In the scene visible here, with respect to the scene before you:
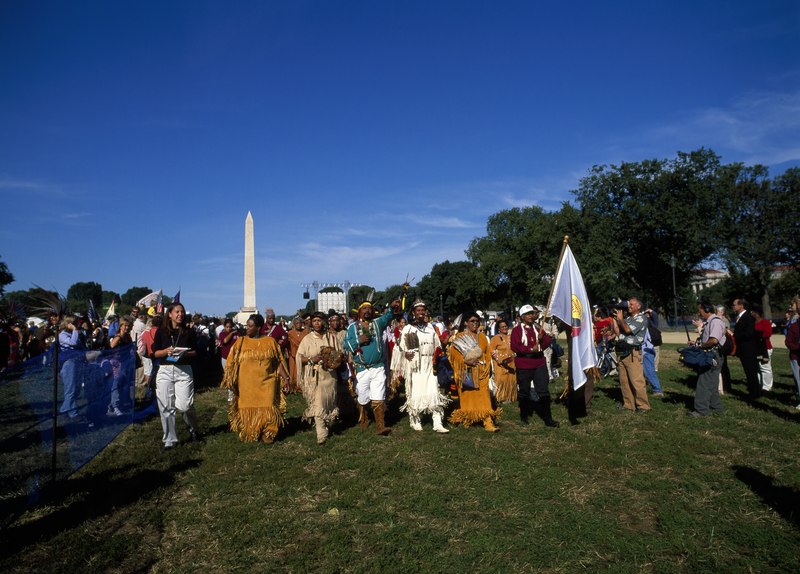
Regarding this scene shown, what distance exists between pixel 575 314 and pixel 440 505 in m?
4.32

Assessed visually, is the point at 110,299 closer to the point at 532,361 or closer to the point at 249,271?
the point at 249,271

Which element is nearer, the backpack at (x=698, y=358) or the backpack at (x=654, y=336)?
the backpack at (x=698, y=358)

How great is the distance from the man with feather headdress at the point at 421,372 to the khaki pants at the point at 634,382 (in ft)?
11.1

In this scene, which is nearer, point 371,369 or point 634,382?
point 371,369

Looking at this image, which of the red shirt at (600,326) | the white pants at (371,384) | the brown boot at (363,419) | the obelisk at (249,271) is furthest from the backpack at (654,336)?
the obelisk at (249,271)

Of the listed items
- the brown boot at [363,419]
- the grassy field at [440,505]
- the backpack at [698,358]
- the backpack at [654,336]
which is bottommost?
the grassy field at [440,505]

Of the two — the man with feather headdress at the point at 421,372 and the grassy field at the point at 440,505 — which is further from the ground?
the man with feather headdress at the point at 421,372

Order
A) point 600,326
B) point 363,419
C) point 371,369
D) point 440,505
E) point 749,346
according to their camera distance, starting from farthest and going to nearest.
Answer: point 600,326
point 749,346
point 363,419
point 371,369
point 440,505

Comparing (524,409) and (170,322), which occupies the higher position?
(170,322)

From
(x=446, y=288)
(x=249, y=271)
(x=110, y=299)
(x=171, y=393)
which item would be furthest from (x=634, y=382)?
(x=446, y=288)

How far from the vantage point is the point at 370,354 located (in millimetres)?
8078

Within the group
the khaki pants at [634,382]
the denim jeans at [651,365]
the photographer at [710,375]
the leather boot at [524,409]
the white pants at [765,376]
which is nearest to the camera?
the photographer at [710,375]

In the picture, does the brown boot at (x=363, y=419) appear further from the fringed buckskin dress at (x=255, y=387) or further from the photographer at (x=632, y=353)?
the photographer at (x=632, y=353)

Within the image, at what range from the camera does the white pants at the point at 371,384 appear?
26.2ft
